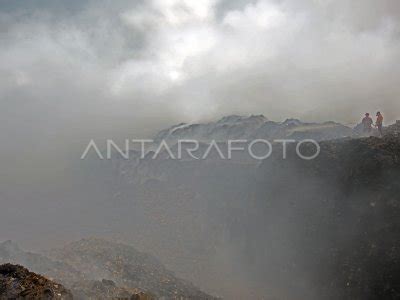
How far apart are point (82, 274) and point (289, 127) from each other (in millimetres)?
103931

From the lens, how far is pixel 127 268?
139ft

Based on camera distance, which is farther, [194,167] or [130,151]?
[130,151]

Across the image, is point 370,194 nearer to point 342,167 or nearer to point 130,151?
point 342,167

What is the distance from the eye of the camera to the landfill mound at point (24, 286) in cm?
1652

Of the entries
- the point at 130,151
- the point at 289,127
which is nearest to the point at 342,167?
the point at 289,127

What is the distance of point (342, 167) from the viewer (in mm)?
36812

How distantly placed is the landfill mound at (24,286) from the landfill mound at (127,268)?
1263cm

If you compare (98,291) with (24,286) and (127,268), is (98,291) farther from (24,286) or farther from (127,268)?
(127,268)

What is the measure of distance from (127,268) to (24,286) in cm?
2642

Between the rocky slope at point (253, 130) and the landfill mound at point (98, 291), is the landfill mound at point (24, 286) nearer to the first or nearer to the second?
the landfill mound at point (98, 291)

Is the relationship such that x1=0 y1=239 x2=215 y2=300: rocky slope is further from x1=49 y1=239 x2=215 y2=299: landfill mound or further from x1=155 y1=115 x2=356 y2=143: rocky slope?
x1=155 y1=115 x2=356 y2=143: rocky slope

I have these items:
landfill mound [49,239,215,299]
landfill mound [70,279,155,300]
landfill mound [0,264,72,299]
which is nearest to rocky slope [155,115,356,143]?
landfill mound [49,239,215,299]

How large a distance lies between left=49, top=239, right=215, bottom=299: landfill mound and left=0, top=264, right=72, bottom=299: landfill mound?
1263cm

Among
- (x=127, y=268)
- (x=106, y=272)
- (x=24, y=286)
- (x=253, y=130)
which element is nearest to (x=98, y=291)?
(x=24, y=286)
